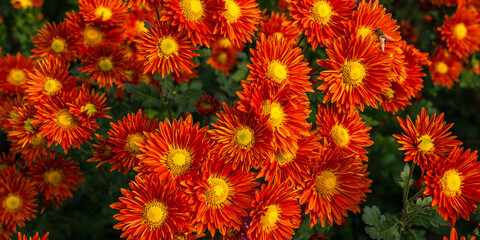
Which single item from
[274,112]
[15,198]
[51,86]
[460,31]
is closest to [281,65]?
[274,112]

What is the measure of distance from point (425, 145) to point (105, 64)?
6.17 ft

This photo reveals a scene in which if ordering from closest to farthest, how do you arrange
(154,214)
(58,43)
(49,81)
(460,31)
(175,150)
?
1. (154,214)
2. (175,150)
3. (49,81)
4. (58,43)
5. (460,31)

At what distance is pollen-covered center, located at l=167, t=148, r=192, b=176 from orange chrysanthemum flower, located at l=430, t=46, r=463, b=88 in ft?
7.77

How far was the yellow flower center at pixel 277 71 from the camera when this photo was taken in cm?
186

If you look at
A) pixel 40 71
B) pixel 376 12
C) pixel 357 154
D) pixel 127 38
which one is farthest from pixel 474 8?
pixel 40 71

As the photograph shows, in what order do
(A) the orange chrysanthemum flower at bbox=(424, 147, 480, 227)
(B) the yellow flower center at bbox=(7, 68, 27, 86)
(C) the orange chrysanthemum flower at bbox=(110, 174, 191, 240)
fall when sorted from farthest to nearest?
1. (B) the yellow flower center at bbox=(7, 68, 27, 86)
2. (A) the orange chrysanthemum flower at bbox=(424, 147, 480, 227)
3. (C) the orange chrysanthemum flower at bbox=(110, 174, 191, 240)

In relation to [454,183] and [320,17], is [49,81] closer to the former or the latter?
[320,17]

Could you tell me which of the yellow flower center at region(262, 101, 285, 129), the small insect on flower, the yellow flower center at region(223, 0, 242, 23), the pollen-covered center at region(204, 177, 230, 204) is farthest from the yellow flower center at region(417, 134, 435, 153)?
the yellow flower center at region(223, 0, 242, 23)

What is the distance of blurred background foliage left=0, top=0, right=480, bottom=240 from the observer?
241cm

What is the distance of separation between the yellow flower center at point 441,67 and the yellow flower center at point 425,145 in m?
1.58

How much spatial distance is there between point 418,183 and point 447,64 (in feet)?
5.16

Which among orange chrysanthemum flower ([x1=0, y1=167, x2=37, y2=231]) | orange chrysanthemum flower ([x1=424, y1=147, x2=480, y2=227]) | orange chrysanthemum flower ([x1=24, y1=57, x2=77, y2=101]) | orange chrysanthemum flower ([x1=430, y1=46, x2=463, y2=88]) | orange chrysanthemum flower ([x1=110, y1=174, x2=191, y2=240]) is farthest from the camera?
orange chrysanthemum flower ([x1=430, y1=46, x2=463, y2=88])

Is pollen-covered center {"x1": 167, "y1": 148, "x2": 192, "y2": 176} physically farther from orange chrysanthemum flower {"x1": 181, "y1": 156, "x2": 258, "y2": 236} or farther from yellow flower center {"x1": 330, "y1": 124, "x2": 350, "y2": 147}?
yellow flower center {"x1": 330, "y1": 124, "x2": 350, "y2": 147}

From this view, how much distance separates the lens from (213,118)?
2.29 m
